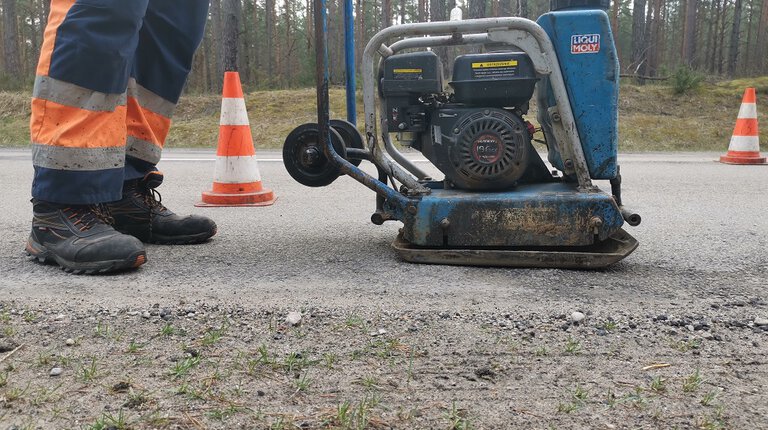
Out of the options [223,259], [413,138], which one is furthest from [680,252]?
[223,259]

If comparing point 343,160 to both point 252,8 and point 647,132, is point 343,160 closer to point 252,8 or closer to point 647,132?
point 647,132

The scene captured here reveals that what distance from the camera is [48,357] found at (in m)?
1.62

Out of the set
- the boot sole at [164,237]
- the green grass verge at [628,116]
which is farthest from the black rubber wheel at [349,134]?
the green grass verge at [628,116]

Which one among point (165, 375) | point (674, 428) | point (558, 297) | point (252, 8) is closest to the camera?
point (674, 428)

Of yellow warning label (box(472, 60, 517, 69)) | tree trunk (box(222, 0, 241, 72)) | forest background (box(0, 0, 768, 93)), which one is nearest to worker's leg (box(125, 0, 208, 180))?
yellow warning label (box(472, 60, 517, 69))

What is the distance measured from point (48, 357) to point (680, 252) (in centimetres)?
260

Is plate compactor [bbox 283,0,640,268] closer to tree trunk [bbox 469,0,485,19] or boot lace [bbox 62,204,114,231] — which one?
boot lace [bbox 62,204,114,231]

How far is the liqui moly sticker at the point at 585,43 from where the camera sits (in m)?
2.62

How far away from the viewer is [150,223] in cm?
302

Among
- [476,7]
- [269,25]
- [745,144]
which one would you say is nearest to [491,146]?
[745,144]

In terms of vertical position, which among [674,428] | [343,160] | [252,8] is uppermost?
[252,8]

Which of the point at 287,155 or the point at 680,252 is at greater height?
the point at 287,155

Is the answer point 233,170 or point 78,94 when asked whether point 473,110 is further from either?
point 233,170

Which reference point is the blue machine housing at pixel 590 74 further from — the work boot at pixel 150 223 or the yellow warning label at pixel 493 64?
the work boot at pixel 150 223
